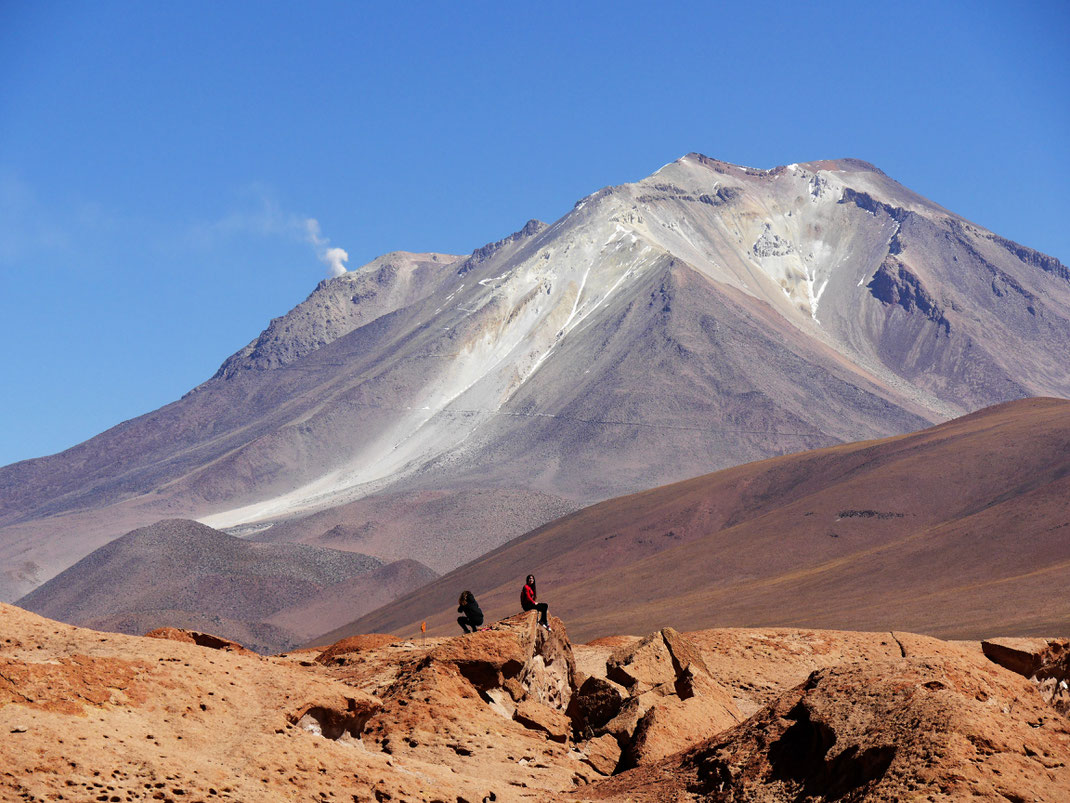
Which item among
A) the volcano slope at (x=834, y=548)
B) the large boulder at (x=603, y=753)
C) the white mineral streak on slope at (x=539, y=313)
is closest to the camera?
the large boulder at (x=603, y=753)

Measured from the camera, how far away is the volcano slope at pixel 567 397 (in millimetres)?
134375

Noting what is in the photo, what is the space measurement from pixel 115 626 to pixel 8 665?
68.2 m

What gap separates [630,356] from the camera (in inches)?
6161

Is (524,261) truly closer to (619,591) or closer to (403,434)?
(403,434)

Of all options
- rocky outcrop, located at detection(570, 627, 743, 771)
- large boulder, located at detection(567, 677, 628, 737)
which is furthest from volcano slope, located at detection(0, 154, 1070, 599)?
large boulder, located at detection(567, 677, 628, 737)

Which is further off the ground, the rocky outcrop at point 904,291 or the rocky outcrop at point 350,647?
the rocky outcrop at point 904,291

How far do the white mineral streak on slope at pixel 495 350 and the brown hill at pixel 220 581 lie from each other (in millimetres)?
36329

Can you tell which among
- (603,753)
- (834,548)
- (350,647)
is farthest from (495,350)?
(603,753)

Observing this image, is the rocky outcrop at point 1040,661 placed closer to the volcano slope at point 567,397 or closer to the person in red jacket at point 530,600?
the person in red jacket at point 530,600

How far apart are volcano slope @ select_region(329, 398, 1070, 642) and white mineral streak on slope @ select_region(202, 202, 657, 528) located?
5965 centimetres

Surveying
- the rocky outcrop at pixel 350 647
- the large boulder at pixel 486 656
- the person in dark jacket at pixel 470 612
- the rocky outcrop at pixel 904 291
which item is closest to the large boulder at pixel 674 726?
the large boulder at pixel 486 656

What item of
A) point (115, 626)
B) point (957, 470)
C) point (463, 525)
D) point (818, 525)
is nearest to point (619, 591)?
point (818, 525)

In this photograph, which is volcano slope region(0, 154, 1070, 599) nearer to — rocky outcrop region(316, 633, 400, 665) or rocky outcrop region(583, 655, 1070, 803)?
rocky outcrop region(316, 633, 400, 665)

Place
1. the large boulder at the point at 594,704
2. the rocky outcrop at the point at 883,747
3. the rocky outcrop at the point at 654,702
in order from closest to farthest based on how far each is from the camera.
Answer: the rocky outcrop at the point at 883,747 → the rocky outcrop at the point at 654,702 → the large boulder at the point at 594,704
